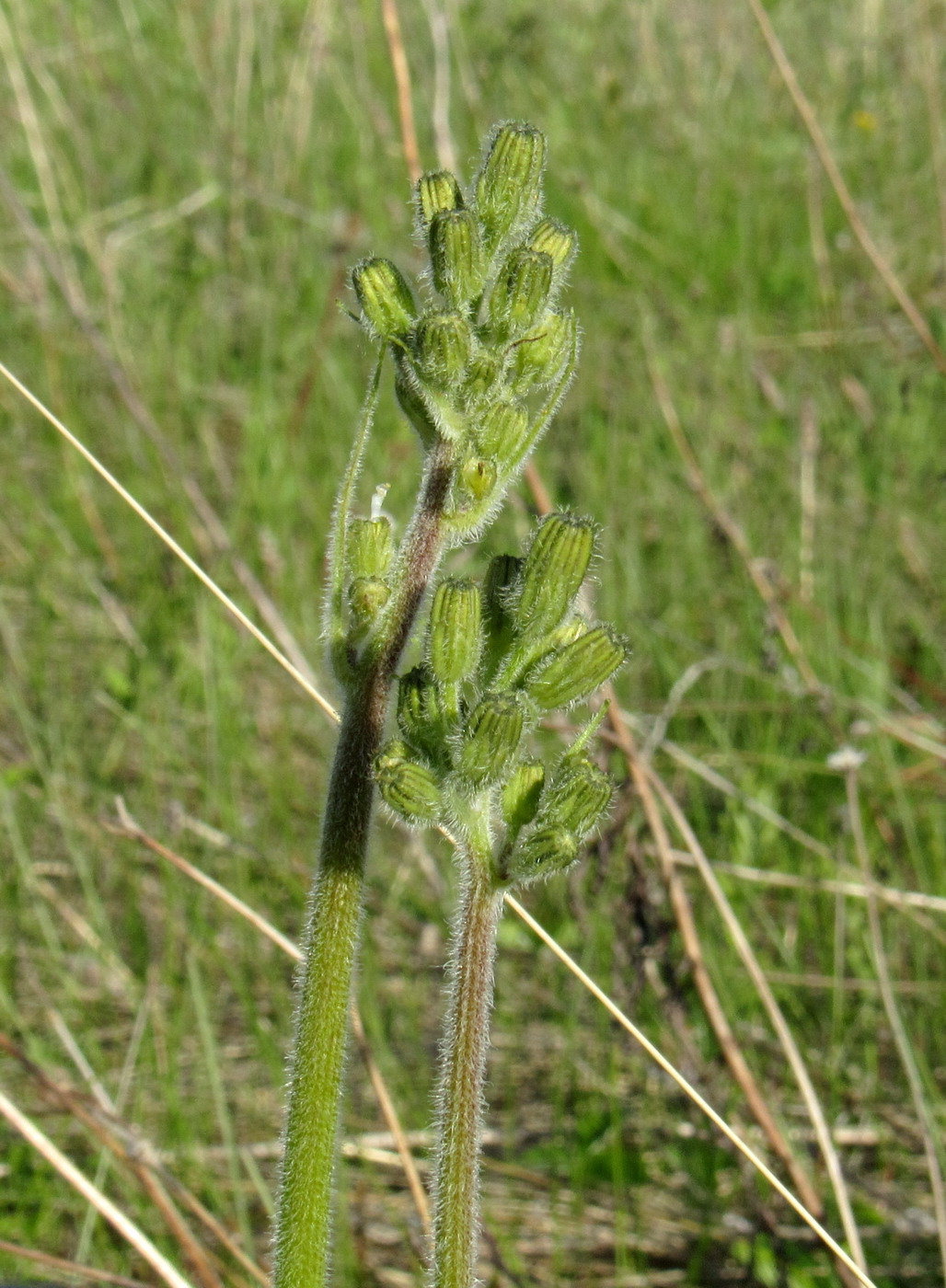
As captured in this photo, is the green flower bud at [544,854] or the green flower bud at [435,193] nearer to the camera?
the green flower bud at [544,854]

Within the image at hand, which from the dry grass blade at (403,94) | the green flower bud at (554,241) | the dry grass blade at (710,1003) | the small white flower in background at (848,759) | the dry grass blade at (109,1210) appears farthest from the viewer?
the dry grass blade at (403,94)

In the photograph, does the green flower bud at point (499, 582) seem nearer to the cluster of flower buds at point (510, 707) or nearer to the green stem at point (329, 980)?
the cluster of flower buds at point (510, 707)

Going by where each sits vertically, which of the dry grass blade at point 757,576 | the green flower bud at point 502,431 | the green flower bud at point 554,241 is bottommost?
the green flower bud at point 502,431

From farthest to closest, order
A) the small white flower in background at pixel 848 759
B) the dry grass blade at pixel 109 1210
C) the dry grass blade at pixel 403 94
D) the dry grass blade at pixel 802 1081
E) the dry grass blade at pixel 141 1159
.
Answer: the dry grass blade at pixel 403 94
the small white flower in background at pixel 848 759
the dry grass blade at pixel 802 1081
the dry grass blade at pixel 141 1159
the dry grass blade at pixel 109 1210

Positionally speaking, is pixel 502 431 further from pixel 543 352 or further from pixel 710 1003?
pixel 710 1003

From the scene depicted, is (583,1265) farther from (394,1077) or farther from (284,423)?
(284,423)

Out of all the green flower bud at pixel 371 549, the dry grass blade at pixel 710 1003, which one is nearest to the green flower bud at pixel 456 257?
the green flower bud at pixel 371 549

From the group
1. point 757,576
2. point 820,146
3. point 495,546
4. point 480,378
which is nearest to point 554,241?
point 480,378
